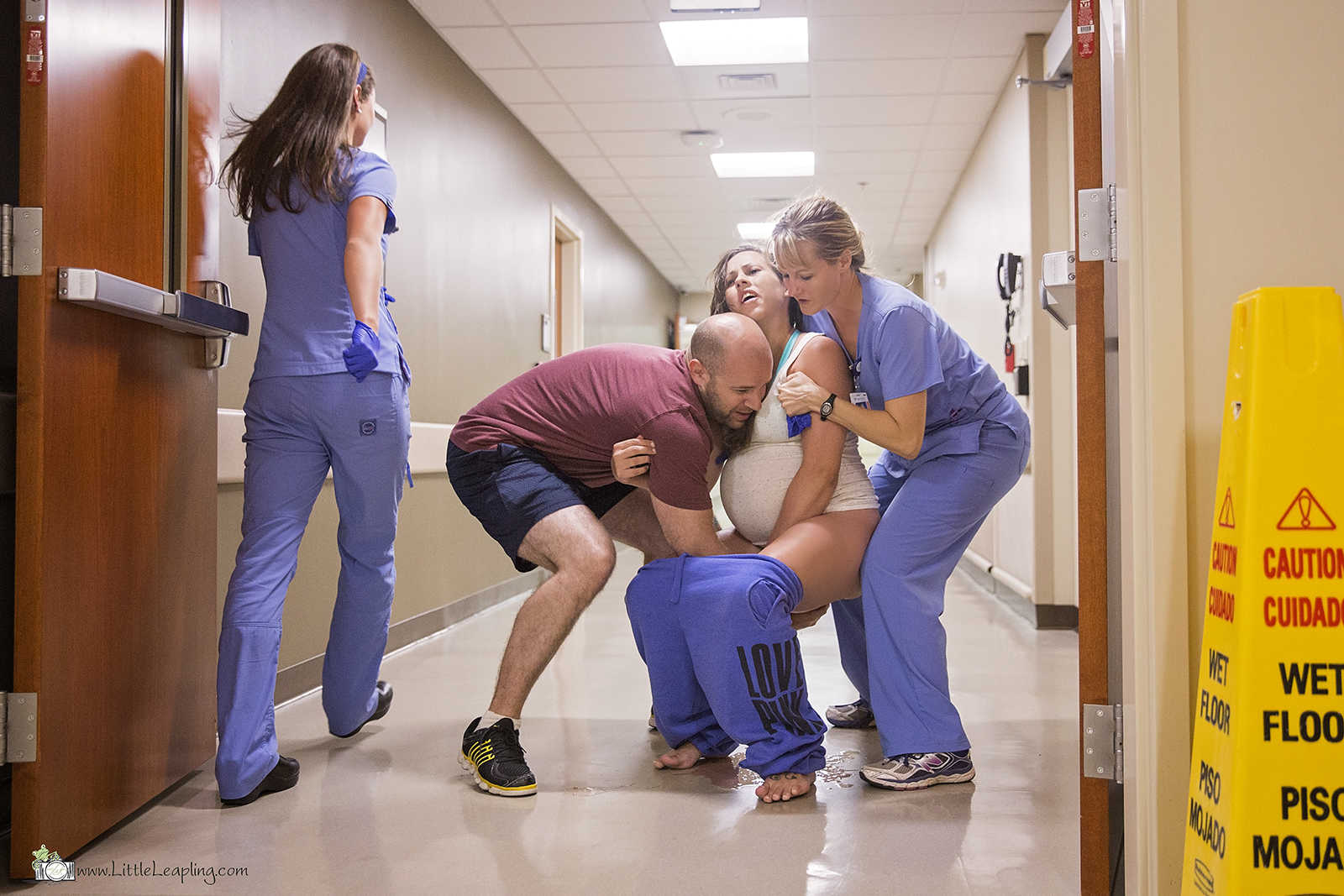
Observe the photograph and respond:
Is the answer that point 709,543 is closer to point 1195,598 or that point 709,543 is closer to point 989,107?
point 1195,598

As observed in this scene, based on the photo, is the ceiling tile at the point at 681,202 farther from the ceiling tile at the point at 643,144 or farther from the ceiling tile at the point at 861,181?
the ceiling tile at the point at 643,144

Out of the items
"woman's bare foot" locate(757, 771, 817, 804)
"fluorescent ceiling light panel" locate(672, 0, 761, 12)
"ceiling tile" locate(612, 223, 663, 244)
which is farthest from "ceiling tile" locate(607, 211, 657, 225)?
"woman's bare foot" locate(757, 771, 817, 804)

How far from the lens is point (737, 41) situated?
4.65 meters

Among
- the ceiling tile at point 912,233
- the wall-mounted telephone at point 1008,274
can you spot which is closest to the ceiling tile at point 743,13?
the wall-mounted telephone at point 1008,274

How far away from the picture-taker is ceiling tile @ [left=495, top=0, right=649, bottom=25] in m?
4.16

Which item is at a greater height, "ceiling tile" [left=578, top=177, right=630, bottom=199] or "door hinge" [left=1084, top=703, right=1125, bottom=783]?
"ceiling tile" [left=578, top=177, right=630, bottom=199]

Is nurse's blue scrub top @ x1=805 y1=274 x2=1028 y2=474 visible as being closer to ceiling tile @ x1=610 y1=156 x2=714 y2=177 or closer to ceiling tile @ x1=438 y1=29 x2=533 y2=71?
ceiling tile @ x1=438 y1=29 x2=533 y2=71

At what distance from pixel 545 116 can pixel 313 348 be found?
380 centimetres

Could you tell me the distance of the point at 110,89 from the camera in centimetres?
186

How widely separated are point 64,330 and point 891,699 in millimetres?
1700

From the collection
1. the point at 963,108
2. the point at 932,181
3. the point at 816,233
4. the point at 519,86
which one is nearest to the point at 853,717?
the point at 816,233

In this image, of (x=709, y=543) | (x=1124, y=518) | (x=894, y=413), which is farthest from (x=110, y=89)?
(x=1124, y=518)

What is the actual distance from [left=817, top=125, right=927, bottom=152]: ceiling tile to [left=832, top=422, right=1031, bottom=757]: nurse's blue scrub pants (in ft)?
13.1

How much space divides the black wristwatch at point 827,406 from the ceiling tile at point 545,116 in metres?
3.77
